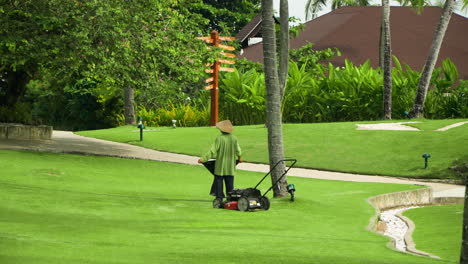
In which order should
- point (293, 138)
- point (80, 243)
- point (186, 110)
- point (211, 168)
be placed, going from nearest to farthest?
point (80, 243) < point (211, 168) < point (293, 138) < point (186, 110)

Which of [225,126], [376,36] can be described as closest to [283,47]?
[225,126]

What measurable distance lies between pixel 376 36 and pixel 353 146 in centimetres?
2956

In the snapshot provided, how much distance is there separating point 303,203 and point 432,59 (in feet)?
62.0

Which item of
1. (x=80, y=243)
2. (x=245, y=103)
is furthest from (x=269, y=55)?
(x=245, y=103)

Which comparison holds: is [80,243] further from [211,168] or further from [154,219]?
[211,168]

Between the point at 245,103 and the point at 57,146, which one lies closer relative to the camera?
the point at 57,146

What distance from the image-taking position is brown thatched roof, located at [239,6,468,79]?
53.6 m

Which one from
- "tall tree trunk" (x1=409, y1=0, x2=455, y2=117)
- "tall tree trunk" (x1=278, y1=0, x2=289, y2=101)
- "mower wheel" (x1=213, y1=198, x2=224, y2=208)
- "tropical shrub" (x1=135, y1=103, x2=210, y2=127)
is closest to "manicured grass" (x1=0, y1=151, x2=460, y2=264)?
"mower wheel" (x1=213, y1=198, x2=224, y2=208)

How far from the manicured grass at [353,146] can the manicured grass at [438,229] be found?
6.33 m

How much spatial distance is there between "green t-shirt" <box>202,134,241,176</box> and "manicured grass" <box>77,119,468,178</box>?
33.0 ft

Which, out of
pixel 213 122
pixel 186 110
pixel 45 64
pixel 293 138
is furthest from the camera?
pixel 186 110

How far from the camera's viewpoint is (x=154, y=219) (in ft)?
40.5

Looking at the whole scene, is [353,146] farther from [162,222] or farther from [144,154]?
[162,222]

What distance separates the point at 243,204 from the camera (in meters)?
14.1
